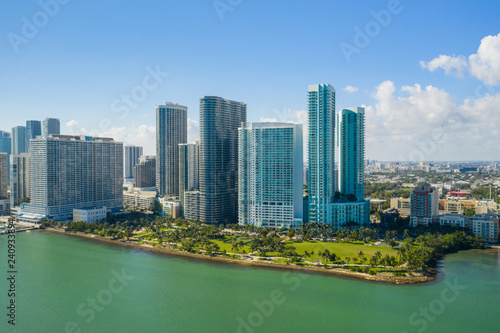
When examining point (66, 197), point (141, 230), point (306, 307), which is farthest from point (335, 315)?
point (66, 197)

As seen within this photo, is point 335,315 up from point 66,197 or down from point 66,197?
down

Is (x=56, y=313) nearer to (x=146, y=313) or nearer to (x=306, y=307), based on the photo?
(x=146, y=313)

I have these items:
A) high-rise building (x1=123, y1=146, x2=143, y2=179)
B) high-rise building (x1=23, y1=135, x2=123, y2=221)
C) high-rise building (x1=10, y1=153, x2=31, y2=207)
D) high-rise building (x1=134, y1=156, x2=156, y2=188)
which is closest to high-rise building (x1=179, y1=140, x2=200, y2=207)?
high-rise building (x1=23, y1=135, x2=123, y2=221)

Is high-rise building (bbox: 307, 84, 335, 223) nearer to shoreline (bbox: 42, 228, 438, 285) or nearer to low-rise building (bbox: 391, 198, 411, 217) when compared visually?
shoreline (bbox: 42, 228, 438, 285)

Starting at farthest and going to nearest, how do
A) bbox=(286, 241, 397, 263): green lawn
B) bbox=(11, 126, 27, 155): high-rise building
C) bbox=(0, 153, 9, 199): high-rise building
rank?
1. bbox=(11, 126, 27, 155): high-rise building
2. bbox=(0, 153, 9, 199): high-rise building
3. bbox=(286, 241, 397, 263): green lawn

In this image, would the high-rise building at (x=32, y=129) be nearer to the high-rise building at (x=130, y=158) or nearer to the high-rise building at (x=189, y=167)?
the high-rise building at (x=130, y=158)

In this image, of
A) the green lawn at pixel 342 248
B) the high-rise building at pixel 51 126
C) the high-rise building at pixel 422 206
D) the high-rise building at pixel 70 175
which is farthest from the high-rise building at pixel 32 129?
the high-rise building at pixel 422 206

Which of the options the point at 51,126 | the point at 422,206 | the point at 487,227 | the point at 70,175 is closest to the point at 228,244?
the point at 422,206
